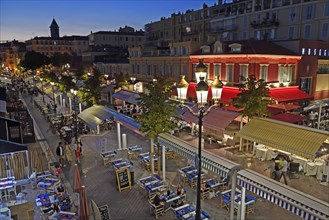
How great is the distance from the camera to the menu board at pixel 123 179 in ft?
46.5

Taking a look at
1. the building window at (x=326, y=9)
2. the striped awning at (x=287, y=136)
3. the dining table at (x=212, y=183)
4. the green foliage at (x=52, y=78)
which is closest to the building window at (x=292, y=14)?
the building window at (x=326, y=9)

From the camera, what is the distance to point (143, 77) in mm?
43688

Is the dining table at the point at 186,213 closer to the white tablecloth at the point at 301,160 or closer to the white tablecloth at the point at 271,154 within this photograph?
the white tablecloth at the point at 301,160

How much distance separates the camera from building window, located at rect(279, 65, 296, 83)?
27547mm

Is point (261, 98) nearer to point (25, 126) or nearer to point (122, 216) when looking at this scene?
point (122, 216)

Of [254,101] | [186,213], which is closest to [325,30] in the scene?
[254,101]

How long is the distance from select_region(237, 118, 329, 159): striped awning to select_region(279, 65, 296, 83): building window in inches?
499

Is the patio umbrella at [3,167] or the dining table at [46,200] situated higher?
the patio umbrella at [3,167]

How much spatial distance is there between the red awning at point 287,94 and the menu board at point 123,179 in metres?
16.8

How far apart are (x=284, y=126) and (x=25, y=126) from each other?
71.4ft

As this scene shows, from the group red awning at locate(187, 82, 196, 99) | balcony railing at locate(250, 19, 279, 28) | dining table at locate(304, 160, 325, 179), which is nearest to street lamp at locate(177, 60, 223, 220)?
dining table at locate(304, 160, 325, 179)

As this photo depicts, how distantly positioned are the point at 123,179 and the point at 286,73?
21603 millimetres

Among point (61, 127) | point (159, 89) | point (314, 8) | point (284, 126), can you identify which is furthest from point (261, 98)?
point (314, 8)

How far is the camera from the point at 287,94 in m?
27.1
